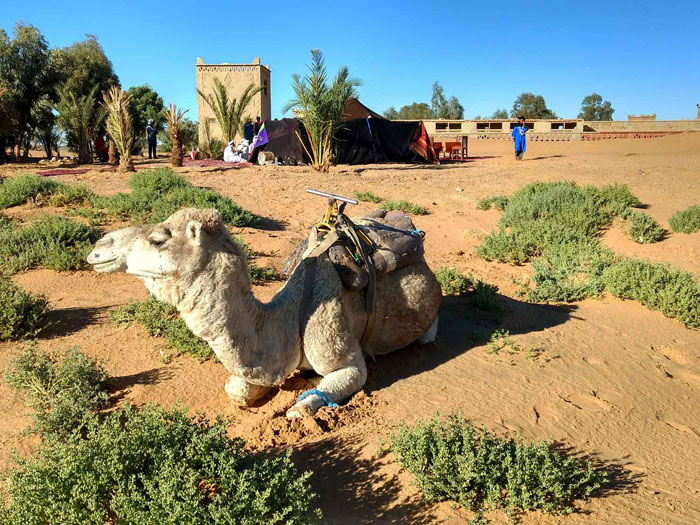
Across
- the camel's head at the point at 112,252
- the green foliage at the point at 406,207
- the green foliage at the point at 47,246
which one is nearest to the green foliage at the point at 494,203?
the green foliage at the point at 406,207

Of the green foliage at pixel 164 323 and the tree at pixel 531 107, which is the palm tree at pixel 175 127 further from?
the tree at pixel 531 107

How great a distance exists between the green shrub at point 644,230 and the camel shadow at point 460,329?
3.59 meters

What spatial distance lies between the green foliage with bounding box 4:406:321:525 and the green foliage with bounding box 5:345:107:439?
1.33 metres

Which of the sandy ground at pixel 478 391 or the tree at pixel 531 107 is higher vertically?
the tree at pixel 531 107

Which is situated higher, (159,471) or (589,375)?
(159,471)

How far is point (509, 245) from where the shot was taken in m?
9.50

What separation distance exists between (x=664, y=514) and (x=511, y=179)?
47.2 ft

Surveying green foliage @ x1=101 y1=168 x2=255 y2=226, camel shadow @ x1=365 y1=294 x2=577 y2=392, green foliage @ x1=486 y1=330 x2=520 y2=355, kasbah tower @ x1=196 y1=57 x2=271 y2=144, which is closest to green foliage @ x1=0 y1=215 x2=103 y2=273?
green foliage @ x1=101 y1=168 x2=255 y2=226

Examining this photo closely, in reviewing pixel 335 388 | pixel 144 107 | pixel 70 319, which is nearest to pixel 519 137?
pixel 70 319

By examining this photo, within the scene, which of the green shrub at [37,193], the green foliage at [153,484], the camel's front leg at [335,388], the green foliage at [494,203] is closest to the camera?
the green foliage at [153,484]

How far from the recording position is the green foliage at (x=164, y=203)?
32.6 ft

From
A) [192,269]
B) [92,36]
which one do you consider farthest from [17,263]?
[92,36]

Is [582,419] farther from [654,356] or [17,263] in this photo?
[17,263]

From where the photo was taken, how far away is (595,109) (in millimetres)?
73000
